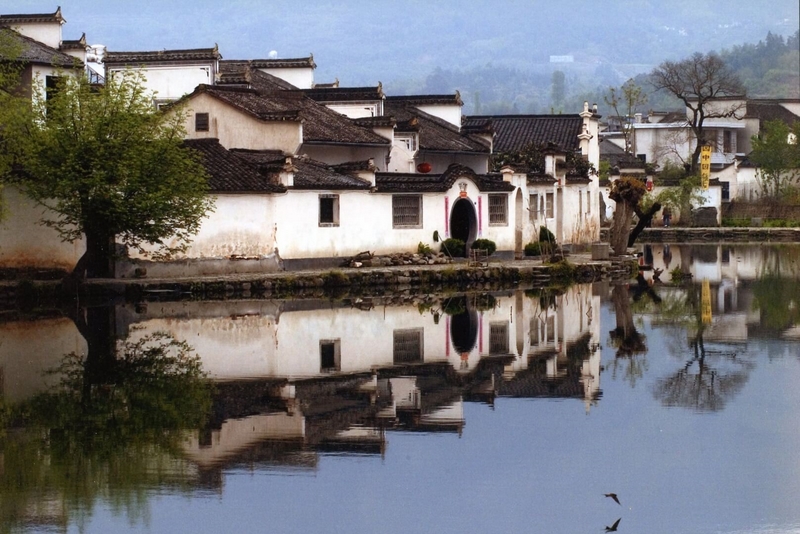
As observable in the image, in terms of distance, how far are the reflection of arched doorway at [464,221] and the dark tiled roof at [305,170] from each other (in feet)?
14.7

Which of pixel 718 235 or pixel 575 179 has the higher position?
pixel 575 179

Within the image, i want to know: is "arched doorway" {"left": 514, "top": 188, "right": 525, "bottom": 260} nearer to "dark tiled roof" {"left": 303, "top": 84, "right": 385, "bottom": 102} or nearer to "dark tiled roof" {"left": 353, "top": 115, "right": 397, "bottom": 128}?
"dark tiled roof" {"left": 353, "top": 115, "right": 397, "bottom": 128}

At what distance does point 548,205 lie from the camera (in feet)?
164

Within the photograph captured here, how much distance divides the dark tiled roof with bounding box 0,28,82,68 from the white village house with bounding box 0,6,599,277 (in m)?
3.42

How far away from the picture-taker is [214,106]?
43375 mm

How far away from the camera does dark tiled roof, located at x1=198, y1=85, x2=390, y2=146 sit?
43125mm

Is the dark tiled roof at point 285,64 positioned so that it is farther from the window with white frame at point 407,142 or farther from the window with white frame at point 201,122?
the window with white frame at point 201,122

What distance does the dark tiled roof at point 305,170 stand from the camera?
38938 millimetres

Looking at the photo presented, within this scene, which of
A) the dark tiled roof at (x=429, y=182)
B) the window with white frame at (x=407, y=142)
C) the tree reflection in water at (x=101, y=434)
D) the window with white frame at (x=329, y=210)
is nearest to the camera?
the tree reflection in water at (x=101, y=434)

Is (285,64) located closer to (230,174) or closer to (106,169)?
(230,174)

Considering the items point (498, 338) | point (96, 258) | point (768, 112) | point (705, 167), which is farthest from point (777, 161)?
point (498, 338)

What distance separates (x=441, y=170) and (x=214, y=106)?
11.4 m

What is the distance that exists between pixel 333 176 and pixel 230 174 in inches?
154

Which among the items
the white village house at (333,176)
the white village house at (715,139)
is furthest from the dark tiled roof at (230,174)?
the white village house at (715,139)
